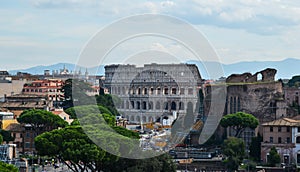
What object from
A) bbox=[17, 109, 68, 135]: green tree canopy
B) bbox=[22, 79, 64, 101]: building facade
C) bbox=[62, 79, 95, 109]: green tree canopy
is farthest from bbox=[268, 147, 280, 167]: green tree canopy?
bbox=[22, 79, 64, 101]: building facade

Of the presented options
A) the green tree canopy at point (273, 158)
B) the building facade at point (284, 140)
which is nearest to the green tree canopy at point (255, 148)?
the building facade at point (284, 140)

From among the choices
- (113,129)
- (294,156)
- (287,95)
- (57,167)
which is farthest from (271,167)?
(287,95)

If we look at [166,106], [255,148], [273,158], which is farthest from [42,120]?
[166,106]

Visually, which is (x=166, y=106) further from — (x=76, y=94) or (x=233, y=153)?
(x=233, y=153)

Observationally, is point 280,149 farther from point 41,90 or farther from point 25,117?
point 41,90

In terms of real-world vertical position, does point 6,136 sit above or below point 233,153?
above

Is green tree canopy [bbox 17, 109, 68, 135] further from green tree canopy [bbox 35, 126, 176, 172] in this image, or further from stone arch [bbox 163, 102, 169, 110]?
stone arch [bbox 163, 102, 169, 110]

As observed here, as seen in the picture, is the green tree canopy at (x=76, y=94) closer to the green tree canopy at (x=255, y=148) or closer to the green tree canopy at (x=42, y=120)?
the green tree canopy at (x=42, y=120)
